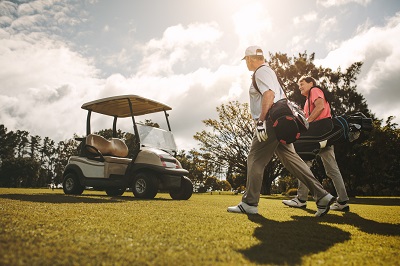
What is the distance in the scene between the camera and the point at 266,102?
4223 mm

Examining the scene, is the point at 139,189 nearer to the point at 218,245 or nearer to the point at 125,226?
the point at 125,226

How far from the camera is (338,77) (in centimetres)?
2403

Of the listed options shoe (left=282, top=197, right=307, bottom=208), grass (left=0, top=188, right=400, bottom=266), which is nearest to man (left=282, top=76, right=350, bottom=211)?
shoe (left=282, top=197, right=307, bottom=208)

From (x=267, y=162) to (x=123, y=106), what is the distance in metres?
6.48

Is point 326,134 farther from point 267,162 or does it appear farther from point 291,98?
point 291,98

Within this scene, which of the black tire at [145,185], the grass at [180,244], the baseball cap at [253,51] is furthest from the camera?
the black tire at [145,185]

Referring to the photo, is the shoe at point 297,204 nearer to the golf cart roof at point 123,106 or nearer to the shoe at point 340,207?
the shoe at point 340,207

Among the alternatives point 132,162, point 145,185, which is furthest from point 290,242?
point 132,162

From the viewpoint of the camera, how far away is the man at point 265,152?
4.21 metres

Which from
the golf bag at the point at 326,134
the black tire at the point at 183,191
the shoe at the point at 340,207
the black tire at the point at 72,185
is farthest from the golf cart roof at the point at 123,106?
the shoe at the point at 340,207

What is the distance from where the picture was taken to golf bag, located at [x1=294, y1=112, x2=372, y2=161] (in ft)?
17.0

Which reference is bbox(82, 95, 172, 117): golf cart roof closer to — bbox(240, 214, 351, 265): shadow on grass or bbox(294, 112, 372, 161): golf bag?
bbox(294, 112, 372, 161): golf bag

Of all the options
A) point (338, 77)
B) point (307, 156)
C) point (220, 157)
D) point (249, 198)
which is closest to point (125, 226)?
point (249, 198)

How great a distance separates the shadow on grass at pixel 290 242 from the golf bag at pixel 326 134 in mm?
2151
